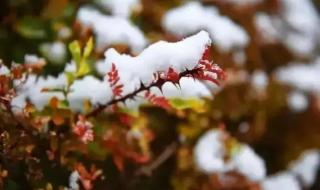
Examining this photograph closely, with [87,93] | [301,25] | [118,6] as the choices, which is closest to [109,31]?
[118,6]

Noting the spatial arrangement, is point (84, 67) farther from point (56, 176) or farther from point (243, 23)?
point (243, 23)

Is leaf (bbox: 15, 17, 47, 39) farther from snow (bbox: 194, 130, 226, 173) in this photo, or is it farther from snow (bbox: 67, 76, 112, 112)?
snow (bbox: 194, 130, 226, 173)

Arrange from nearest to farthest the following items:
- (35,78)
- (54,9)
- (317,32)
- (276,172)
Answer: (35,78) → (54,9) → (276,172) → (317,32)

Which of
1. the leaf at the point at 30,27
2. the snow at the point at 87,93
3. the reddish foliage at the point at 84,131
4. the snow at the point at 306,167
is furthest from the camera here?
the snow at the point at 306,167

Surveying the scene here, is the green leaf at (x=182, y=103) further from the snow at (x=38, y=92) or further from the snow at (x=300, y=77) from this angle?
the snow at (x=300, y=77)

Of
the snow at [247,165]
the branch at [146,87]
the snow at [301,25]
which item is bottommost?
the branch at [146,87]

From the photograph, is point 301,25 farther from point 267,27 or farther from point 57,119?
point 57,119

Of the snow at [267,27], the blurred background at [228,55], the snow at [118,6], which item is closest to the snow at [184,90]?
the blurred background at [228,55]

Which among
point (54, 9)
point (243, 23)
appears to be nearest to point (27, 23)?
point (54, 9)
